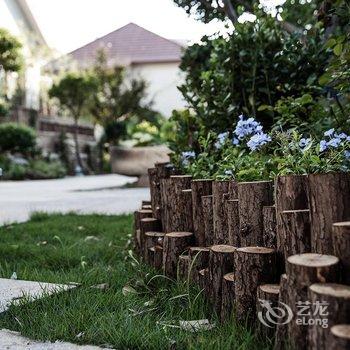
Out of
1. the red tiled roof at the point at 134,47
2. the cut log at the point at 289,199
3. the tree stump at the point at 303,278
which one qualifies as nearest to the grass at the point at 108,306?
the tree stump at the point at 303,278

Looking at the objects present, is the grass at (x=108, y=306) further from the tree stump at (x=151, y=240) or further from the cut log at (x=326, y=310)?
the cut log at (x=326, y=310)

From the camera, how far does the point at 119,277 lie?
2154 millimetres

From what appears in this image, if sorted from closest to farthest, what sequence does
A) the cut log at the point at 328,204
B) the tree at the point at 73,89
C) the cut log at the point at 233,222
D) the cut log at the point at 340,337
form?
the cut log at the point at 340,337 < the cut log at the point at 328,204 < the cut log at the point at 233,222 < the tree at the point at 73,89

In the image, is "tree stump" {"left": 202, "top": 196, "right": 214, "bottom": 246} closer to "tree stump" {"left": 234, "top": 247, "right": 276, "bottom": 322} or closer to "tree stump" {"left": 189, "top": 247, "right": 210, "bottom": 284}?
"tree stump" {"left": 189, "top": 247, "right": 210, "bottom": 284}

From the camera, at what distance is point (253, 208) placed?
→ 164cm

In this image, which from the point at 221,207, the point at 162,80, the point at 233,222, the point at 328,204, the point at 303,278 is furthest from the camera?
the point at 162,80

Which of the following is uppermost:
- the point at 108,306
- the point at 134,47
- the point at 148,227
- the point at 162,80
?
the point at 134,47

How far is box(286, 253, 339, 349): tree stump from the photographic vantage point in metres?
1.17

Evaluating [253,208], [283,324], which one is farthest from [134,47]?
[283,324]

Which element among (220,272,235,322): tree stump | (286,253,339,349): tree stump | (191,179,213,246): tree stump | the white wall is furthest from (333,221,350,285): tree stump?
the white wall

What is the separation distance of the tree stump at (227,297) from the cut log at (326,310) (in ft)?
1.32

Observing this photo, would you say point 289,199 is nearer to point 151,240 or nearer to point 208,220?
point 208,220

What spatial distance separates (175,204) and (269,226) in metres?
0.71

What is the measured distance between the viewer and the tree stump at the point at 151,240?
224 cm
